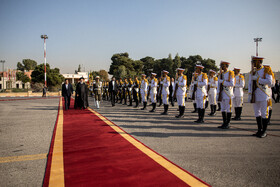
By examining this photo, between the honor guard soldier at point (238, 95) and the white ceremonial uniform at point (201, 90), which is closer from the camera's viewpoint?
the white ceremonial uniform at point (201, 90)

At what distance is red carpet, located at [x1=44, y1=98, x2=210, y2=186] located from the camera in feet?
8.93

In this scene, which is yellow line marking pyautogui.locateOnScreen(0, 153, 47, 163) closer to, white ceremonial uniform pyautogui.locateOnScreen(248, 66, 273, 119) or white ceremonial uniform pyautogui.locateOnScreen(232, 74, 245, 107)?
white ceremonial uniform pyautogui.locateOnScreen(248, 66, 273, 119)

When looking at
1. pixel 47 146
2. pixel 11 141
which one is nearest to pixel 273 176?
pixel 47 146

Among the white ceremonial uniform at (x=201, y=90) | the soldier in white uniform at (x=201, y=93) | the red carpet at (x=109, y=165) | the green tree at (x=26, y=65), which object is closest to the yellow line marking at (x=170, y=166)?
the red carpet at (x=109, y=165)

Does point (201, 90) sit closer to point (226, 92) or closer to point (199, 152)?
point (226, 92)

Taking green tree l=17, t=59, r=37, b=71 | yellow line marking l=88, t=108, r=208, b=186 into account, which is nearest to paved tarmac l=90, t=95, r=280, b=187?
yellow line marking l=88, t=108, r=208, b=186

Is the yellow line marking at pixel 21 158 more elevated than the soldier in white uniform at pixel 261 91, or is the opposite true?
the soldier in white uniform at pixel 261 91

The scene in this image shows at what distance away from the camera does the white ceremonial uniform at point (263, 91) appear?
Result: 4.97m

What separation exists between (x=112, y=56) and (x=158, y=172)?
7666cm

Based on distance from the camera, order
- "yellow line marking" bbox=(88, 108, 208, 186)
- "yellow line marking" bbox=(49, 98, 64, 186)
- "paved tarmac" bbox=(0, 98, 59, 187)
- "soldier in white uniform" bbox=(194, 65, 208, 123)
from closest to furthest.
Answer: "yellow line marking" bbox=(88, 108, 208, 186)
"yellow line marking" bbox=(49, 98, 64, 186)
"paved tarmac" bbox=(0, 98, 59, 187)
"soldier in white uniform" bbox=(194, 65, 208, 123)

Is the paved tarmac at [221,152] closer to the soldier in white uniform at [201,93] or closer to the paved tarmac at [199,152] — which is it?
the paved tarmac at [199,152]

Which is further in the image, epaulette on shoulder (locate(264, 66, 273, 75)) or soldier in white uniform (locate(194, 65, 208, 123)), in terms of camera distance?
soldier in white uniform (locate(194, 65, 208, 123))

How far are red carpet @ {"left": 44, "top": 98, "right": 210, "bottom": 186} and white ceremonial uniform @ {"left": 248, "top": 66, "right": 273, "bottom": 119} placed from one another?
3373 mm

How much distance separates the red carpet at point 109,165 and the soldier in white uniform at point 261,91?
3.32 meters
